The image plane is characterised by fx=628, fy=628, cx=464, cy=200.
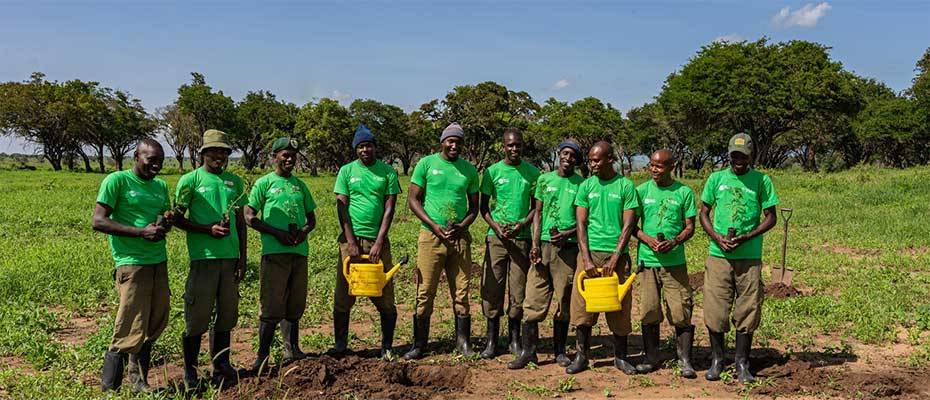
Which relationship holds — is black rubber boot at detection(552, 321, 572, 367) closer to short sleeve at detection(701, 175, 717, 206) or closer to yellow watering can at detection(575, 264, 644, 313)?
yellow watering can at detection(575, 264, 644, 313)

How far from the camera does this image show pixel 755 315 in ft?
16.4

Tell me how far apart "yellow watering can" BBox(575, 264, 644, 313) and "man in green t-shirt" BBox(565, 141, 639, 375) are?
0.13 m

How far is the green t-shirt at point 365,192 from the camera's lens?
5473mm

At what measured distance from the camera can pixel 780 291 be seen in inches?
318

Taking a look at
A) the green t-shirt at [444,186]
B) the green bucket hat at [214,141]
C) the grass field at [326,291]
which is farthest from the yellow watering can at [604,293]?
the green bucket hat at [214,141]

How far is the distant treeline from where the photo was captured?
31.9 m

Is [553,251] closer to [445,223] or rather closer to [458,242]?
[458,242]

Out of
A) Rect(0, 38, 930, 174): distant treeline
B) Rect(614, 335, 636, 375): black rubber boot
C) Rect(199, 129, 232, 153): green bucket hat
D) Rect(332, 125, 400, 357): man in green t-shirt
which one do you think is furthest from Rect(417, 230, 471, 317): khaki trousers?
Rect(0, 38, 930, 174): distant treeline

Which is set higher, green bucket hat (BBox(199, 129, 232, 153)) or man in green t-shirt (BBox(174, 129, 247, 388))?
green bucket hat (BBox(199, 129, 232, 153))

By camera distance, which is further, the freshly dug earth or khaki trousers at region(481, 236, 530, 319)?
khaki trousers at region(481, 236, 530, 319)

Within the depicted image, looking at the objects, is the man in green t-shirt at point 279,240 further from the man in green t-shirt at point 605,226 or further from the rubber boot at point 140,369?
the man in green t-shirt at point 605,226

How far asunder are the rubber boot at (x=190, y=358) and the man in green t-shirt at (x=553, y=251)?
251 cm

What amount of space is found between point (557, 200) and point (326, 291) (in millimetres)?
3961

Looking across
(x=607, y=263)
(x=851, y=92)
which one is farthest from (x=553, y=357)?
(x=851, y=92)
